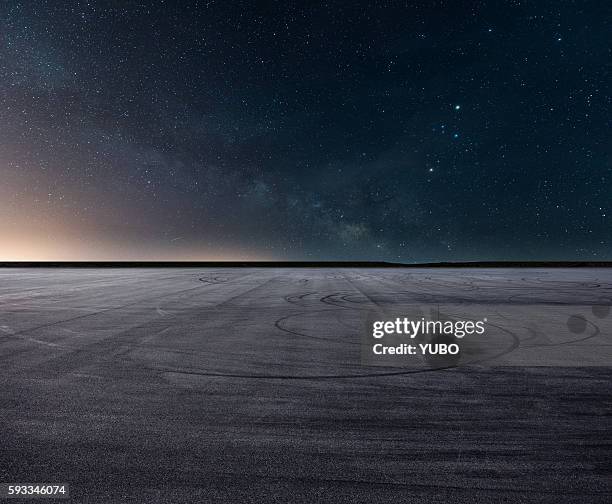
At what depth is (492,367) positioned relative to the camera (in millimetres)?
7211

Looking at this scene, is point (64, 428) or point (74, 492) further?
point (64, 428)

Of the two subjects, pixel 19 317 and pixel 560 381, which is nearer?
pixel 560 381

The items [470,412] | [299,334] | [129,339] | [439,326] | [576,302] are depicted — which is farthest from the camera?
[576,302]

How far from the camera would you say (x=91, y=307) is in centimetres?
1577

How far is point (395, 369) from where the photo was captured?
23.4 feet

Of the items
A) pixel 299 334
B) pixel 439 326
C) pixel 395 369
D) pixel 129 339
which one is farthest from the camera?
pixel 439 326

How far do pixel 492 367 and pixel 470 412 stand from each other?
2.42 m

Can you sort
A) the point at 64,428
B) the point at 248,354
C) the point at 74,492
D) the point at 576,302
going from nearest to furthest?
the point at 74,492
the point at 64,428
the point at 248,354
the point at 576,302

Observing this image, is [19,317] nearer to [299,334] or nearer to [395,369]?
[299,334]

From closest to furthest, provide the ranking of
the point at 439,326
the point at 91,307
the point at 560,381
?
the point at 560,381 → the point at 439,326 → the point at 91,307

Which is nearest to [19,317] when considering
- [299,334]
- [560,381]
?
[299,334]

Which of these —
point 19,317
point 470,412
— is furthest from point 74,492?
point 19,317

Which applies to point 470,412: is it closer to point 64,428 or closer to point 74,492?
point 74,492

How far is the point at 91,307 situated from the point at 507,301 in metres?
16.3
